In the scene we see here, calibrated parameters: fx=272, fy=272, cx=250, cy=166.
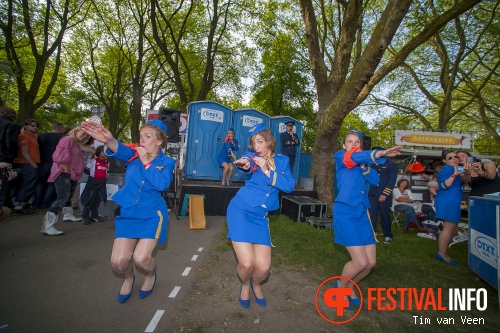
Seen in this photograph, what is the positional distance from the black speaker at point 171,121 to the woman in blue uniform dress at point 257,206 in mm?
5523

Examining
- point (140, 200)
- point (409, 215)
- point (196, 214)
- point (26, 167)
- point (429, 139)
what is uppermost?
point (429, 139)

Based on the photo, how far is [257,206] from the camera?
2754 mm

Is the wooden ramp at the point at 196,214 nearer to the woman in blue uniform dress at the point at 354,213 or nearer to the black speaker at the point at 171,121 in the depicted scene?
the black speaker at the point at 171,121

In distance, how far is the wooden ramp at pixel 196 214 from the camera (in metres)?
6.60

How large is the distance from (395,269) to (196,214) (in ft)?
14.9

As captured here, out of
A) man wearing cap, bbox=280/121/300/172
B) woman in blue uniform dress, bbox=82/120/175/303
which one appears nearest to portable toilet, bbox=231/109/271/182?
man wearing cap, bbox=280/121/300/172

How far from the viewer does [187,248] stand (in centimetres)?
515

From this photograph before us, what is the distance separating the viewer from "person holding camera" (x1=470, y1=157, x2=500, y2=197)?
4.75 meters

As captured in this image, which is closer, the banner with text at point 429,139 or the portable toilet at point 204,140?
the portable toilet at point 204,140

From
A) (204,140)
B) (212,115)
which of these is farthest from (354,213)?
(212,115)

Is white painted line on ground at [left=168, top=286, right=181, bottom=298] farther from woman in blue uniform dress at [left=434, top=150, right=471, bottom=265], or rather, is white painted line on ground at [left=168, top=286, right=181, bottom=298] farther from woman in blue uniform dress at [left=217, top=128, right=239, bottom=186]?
woman in blue uniform dress at [left=217, top=128, right=239, bottom=186]

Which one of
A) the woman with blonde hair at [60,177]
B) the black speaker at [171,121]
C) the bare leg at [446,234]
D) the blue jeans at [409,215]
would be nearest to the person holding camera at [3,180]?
the woman with blonde hair at [60,177]

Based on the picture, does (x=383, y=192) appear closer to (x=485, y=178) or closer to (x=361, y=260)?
(x=485, y=178)

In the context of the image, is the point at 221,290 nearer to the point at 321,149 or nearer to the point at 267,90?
the point at 321,149
